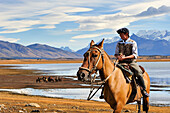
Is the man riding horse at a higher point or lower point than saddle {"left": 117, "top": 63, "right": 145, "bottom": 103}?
higher

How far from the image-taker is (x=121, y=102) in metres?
8.23

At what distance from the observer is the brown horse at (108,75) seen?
7.37 m

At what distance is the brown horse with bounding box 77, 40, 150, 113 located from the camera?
7375 millimetres

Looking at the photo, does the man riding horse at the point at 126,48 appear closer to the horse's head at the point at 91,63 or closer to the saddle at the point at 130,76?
the saddle at the point at 130,76

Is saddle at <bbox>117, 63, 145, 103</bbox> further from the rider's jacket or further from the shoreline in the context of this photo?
the shoreline

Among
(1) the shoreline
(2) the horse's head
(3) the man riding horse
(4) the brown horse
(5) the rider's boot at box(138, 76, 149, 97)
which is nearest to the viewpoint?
(2) the horse's head

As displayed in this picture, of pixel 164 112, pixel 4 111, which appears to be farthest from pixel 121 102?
pixel 164 112

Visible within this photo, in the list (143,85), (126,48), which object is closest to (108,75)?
(126,48)

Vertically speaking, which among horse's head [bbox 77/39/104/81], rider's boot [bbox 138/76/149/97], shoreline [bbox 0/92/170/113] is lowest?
shoreline [bbox 0/92/170/113]

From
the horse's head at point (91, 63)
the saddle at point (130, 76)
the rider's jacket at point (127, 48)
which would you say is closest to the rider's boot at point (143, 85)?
the saddle at point (130, 76)

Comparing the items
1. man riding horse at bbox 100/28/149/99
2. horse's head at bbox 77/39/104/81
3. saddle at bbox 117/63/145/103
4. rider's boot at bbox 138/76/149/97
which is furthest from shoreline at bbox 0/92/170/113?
horse's head at bbox 77/39/104/81

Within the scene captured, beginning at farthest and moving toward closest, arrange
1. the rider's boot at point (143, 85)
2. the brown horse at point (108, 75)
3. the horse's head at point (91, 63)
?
1. the rider's boot at point (143, 85)
2. the brown horse at point (108, 75)
3. the horse's head at point (91, 63)

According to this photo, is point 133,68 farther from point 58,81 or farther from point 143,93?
point 58,81

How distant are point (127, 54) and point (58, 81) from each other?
1479 inches
